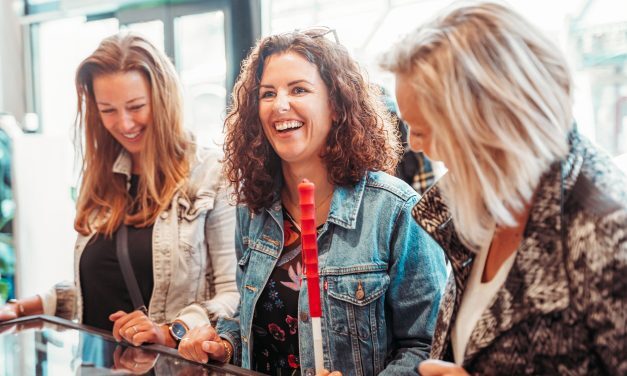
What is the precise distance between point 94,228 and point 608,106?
198 cm

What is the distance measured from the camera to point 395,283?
4.70 feet

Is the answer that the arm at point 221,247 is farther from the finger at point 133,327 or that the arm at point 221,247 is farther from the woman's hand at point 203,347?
the woman's hand at point 203,347

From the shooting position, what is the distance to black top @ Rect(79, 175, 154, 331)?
2061 millimetres

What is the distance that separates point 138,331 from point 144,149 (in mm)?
648

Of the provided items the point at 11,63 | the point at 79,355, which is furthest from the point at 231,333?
the point at 11,63

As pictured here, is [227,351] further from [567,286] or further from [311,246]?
[567,286]

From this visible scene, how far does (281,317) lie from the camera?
1.54 meters

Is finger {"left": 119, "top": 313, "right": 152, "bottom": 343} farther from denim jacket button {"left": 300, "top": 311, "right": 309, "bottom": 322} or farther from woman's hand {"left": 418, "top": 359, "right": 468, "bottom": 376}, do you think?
woman's hand {"left": 418, "top": 359, "right": 468, "bottom": 376}

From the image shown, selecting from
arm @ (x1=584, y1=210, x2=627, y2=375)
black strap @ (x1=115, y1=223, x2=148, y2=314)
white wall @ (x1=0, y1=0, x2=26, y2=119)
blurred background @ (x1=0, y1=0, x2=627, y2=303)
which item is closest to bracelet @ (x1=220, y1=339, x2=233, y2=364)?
black strap @ (x1=115, y1=223, x2=148, y2=314)

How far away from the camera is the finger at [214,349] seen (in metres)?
1.49

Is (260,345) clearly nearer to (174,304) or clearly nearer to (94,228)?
(174,304)

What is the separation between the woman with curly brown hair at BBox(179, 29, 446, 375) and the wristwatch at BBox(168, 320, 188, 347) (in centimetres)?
16

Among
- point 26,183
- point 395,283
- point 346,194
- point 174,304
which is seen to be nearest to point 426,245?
point 395,283

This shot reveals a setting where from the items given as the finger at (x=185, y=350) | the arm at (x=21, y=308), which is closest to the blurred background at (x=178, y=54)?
the arm at (x=21, y=308)
